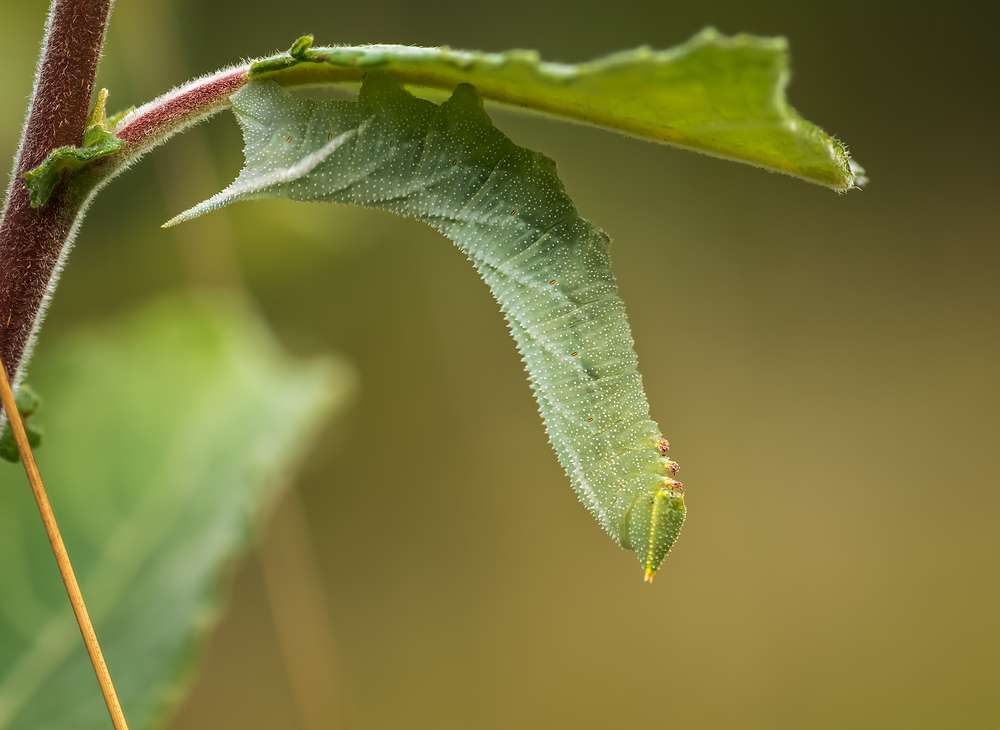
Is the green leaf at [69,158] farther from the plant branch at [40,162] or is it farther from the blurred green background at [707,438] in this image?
the blurred green background at [707,438]

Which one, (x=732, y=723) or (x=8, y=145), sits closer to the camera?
(x=8, y=145)

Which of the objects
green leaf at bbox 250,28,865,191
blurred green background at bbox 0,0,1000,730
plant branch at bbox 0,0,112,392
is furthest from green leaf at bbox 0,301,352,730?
blurred green background at bbox 0,0,1000,730

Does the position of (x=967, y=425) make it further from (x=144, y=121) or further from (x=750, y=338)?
(x=144, y=121)

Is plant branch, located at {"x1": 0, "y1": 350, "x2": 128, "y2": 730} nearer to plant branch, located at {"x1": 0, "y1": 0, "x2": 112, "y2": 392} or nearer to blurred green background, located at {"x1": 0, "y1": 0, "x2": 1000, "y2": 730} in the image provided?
plant branch, located at {"x1": 0, "y1": 0, "x2": 112, "y2": 392}

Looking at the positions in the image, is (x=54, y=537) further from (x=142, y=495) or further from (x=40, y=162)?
(x=142, y=495)

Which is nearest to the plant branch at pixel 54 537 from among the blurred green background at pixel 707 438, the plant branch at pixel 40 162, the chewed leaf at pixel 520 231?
the plant branch at pixel 40 162

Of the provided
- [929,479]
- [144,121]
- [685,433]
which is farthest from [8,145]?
[929,479]

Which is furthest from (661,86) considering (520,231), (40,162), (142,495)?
(142,495)
